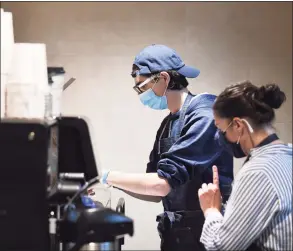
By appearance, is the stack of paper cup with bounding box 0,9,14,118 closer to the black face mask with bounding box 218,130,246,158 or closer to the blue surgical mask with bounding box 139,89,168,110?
the black face mask with bounding box 218,130,246,158

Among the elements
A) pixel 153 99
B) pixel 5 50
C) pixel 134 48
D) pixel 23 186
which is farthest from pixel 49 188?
pixel 134 48

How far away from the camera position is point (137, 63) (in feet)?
6.40

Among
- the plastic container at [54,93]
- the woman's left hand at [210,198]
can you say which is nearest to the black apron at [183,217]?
the woman's left hand at [210,198]

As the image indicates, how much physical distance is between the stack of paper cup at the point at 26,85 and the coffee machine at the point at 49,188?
0.03 metres

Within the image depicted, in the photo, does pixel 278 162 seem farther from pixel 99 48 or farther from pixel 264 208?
pixel 99 48

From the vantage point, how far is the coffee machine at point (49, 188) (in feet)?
4.17

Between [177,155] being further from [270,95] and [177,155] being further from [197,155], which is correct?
[270,95]

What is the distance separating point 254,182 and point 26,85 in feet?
2.16

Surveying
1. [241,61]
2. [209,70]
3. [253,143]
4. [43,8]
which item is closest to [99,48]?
[43,8]

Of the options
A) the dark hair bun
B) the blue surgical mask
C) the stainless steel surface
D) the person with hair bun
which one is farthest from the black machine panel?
the blue surgical mask

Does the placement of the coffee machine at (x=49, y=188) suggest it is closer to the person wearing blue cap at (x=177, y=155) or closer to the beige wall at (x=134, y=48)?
the person wearing blue cap at (x=177, y=155)

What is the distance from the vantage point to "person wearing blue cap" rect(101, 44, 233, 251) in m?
1.75

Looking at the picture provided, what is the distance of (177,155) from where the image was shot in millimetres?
1739

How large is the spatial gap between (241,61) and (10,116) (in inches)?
75.0
